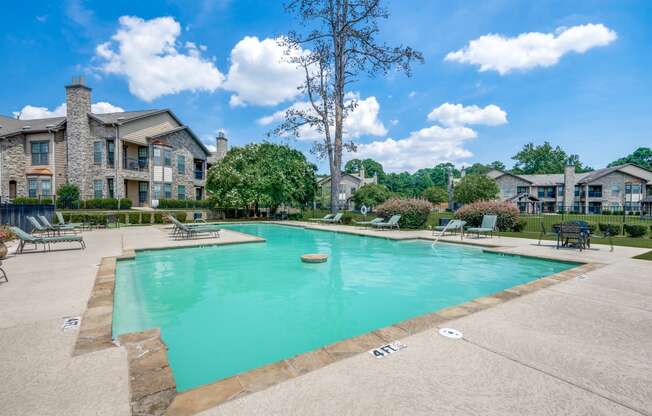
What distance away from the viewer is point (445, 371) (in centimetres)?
251

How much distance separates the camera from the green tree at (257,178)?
2592cm

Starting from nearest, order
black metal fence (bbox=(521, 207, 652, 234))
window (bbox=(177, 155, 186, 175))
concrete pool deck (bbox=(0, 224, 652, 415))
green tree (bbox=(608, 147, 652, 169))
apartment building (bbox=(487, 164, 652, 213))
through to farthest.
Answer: concrete pool deck (bbox=(0, 224, 652, 415)), black metal fence (bbox=(521, 207, 652, 234)), window (bbox=(177, 155, 186, 175)), apartment building (bbox=(487, 164, 652, 213)), green tree (bbox=(608, 147, 652, 169))

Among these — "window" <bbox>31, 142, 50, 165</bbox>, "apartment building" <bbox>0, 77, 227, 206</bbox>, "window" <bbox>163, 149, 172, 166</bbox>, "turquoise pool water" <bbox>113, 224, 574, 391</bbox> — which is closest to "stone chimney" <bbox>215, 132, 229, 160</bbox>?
"window" <bbox>163, 149, 172, 166</bbox>

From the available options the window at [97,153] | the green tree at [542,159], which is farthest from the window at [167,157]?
the green tree at [542,159]

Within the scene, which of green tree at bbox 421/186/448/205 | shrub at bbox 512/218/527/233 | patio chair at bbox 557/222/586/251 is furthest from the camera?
green tree at bbox 421/186/448/205

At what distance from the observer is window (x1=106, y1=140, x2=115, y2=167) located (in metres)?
25.4

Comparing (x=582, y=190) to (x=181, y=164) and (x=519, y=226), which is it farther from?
(x=181, y=164)

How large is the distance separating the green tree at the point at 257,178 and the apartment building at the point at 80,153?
6769 mm

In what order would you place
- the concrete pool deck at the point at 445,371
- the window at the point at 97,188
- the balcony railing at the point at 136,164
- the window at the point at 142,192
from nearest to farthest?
the concrete pool deck at the point at 445,371
the window at the point at 97,188
the balcony railing at the point at 136,164
the window at the point at 142,192

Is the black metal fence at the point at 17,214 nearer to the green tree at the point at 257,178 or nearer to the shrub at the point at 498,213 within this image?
the green tree at the point at 257,178

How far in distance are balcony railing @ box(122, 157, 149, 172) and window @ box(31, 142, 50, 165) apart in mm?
5796

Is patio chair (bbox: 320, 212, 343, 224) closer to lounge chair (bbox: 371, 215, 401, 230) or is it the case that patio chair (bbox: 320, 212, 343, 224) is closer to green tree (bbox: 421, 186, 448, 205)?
lounge chair (bbox: 371, 215, 401, 230)

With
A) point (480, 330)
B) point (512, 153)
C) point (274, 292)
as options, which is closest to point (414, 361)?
point (480, 330)

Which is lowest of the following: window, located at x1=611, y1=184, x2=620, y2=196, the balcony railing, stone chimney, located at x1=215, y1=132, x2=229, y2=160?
window, located at x1=611, y1=184, x2=620, y2=196
